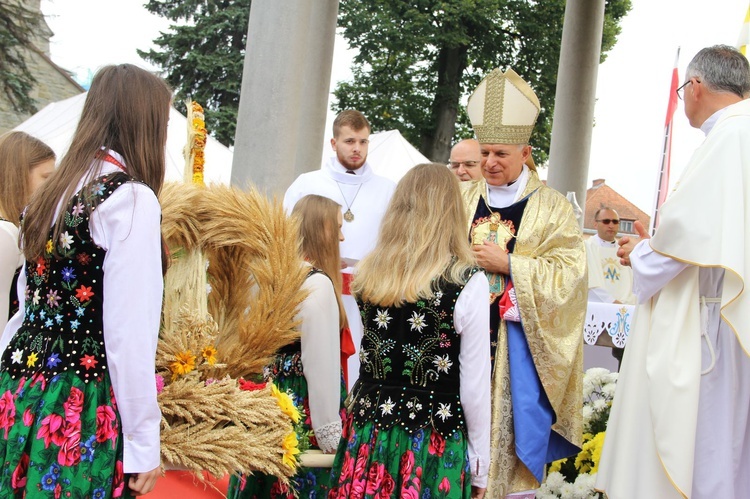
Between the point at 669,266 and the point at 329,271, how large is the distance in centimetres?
131

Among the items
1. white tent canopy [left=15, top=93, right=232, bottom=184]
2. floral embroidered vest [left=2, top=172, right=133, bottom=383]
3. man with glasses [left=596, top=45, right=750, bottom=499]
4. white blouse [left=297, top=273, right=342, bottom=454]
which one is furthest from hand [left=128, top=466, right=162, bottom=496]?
white tent canopy [left=15, top=93, right=232, bottom=184]

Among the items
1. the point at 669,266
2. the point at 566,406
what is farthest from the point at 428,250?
the point at 566,406

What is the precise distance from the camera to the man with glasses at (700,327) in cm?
Result: 285

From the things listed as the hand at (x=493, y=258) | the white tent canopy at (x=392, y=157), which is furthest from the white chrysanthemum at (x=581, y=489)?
the white tent canopy at (x=392, y=157)

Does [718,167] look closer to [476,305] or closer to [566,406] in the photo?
[476,305]

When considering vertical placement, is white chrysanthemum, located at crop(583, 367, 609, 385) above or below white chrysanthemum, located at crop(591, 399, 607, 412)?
above

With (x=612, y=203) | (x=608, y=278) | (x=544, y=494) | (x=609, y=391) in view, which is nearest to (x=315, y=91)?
(x=608, y=278)

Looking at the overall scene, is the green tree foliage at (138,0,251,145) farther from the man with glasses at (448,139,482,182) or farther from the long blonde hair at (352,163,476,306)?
the long blonde hair at (352,163,476,306)

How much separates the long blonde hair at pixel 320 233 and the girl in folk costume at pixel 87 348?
126 cm

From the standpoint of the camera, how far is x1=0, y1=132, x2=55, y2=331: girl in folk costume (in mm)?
2986

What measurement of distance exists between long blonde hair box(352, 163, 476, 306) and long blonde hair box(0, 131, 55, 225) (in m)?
1.30

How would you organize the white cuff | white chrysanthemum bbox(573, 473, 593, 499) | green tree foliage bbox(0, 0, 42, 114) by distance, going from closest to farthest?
1. the white cuff
2. white chrysanthemum bbox(573, 473, 593, 499)
3. green tree foliage bbox(0, 0, 42, 114)

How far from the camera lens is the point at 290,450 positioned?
2.46 meters

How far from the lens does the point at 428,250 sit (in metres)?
2.86
